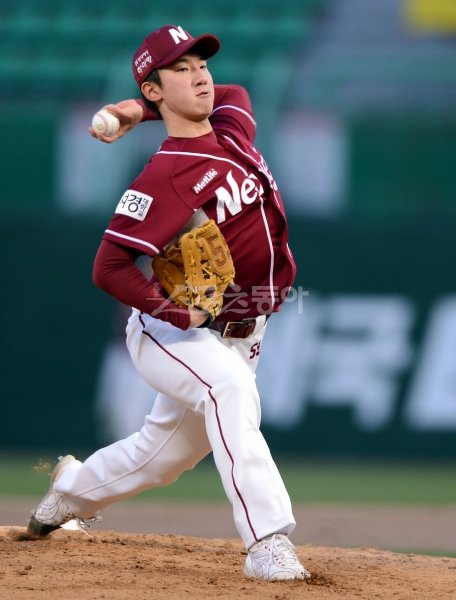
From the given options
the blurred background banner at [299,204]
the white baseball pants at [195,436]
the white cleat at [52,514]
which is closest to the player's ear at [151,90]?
the white baseball pants at [195,436]

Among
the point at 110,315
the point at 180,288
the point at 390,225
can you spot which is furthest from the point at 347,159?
the point at 180,288

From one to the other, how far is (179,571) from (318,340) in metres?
4.40

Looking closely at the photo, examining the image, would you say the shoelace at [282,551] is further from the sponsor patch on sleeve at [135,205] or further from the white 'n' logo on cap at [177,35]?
the white 'n' logo on cap at [177,35]

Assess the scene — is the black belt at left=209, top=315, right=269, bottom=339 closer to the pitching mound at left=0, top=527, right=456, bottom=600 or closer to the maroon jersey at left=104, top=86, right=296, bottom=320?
the maroon jersey at left=104, top=86, right=296, bottom=320

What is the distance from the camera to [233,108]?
16.2ft

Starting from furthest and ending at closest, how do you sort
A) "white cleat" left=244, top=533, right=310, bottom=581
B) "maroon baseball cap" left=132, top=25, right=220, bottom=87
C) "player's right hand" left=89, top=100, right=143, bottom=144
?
"player's right hand" left=89, top=100, right=143, bottom=144 < "maroon baseball cap" left=132, top=25, right=220, bottom=87 < "white cleat" left=244, top=533, right=310, bottom=581

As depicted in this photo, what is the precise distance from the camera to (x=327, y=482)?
821 centimetres

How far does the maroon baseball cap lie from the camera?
4.33 m

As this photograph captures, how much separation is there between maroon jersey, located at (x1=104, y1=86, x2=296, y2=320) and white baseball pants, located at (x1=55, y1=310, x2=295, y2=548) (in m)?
0.16

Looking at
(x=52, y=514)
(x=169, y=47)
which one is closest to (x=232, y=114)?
(x=169, y=47)

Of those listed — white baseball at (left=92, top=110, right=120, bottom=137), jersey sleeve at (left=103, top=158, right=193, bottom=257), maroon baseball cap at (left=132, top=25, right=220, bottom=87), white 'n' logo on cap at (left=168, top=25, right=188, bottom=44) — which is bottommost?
jersey sleeve at (left=103, top=158, right=193, bottom=257)

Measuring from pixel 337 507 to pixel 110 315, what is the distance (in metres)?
2.57

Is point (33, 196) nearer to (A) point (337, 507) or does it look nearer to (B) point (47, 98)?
(B) point (47, 98)

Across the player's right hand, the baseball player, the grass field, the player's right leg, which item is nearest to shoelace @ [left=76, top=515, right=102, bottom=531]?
the player's right leg
